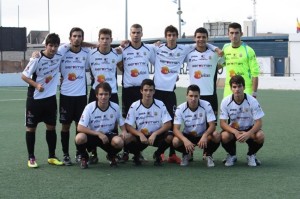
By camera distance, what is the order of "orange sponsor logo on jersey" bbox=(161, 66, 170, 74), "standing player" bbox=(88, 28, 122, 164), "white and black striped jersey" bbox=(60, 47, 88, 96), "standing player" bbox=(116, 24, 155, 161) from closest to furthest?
"white and black striped jersey" bbox=(60, 47, 88, 96), "standing player" bbox=(88, 28, 122, 164), "standing player" bbox=(116, 24, 155, 161), "orange sponsor logo on jersey" bbox=(161, 66, 170, 74)

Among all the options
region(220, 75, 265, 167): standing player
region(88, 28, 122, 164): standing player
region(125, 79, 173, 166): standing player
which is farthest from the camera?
region(88, 28, 122, 164): standing player

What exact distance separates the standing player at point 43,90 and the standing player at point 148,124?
100cm

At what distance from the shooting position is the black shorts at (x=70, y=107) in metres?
7.90

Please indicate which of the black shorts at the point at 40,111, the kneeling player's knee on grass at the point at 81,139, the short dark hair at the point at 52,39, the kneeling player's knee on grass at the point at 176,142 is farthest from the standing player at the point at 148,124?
the short dark hair at the point at 52,39

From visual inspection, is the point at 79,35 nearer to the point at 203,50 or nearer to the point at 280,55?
the point at 203,50

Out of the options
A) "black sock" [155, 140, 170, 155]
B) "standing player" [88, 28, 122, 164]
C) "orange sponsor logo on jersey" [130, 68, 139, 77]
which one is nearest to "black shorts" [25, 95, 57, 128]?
"standing player" [88, 28, 122, 164]

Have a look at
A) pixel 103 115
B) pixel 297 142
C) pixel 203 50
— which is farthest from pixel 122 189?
pixel 297 142

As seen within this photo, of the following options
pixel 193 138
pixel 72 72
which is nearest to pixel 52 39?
pixel 72 72

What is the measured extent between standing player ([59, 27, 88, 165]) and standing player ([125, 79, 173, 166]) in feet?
2.35

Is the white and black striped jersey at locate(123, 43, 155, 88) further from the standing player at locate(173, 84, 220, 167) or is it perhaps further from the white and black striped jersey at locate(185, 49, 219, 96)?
the standing player at locate(173, 84, 220, 167)

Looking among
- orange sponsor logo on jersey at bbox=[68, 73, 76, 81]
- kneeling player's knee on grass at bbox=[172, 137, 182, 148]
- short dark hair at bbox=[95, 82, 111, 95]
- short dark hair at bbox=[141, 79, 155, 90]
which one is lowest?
kneeling player's knee on grass at bbox=[172, 137, 182, 148]

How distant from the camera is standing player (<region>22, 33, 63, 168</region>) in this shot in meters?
7.56

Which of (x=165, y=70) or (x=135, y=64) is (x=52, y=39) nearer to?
(x=135, y=64)

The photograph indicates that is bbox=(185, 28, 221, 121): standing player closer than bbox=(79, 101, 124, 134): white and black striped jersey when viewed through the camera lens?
No
